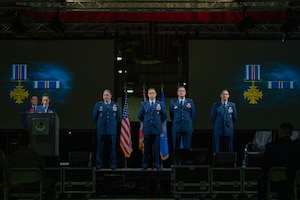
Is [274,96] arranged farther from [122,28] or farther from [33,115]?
[33,115]

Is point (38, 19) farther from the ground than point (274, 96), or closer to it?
farther from the ground

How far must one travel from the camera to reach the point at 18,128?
14523 mm

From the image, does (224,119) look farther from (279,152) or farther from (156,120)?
(279,152)

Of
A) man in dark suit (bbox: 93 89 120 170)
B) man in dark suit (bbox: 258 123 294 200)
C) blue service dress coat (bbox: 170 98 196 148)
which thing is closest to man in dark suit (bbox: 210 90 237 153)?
blue service dress coat (bbox: 170 98 196 148)

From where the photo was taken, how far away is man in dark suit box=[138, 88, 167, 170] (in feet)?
40.2

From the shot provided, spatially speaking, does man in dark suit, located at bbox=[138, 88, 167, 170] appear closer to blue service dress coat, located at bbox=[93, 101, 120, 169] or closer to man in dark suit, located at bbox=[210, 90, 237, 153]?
blue service dress coat, located at bbox=[93, 101, 120, 169]

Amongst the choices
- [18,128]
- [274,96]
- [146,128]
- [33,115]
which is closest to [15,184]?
[33,115]

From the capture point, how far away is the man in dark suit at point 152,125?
1225 centimetres

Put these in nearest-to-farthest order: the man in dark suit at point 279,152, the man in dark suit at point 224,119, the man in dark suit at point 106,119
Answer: the man in dark suit at point 279,152, the man in dark suit at point 106,119, the man in dark suit at point 224,119

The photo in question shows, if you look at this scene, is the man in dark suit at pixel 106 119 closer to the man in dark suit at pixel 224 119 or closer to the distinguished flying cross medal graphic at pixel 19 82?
the man in dark suit at pixel 224 119

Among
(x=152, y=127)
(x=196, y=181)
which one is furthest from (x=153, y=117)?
(x=196, y=181)

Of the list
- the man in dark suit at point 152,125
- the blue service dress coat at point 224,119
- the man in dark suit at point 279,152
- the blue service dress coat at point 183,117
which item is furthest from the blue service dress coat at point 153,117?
the man in dark suit at point 279,152

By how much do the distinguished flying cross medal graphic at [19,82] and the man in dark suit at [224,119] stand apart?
445 centimetres

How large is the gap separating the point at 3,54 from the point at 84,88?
78.6 inches
